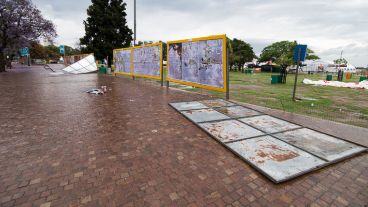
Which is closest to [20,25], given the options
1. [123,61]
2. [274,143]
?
[123,61]

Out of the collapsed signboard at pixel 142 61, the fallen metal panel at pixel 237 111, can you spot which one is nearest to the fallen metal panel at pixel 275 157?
the fallen metal panel at pixel 237 111

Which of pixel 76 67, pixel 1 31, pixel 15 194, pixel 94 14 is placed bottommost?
pixel 15 194

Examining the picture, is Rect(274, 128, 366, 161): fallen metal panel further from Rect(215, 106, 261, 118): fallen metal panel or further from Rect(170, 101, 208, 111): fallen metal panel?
Rect(170, 101, 208, 111): fallen metal panel

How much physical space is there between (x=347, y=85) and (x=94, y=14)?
3054cm

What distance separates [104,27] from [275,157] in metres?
30.8

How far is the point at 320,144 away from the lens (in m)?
3.86

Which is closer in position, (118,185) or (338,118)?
(118,185)

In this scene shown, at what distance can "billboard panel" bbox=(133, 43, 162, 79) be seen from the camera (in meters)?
12.6

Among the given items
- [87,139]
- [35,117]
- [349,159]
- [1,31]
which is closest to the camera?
[349,159]

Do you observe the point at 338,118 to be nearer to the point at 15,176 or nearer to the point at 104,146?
the point at 104,146

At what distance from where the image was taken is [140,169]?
9.89ft

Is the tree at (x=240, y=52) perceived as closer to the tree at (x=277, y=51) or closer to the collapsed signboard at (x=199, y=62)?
the tree at (x=277, y=51)

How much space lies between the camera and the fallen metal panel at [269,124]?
184 inches

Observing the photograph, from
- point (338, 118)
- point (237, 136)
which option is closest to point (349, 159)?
point (237, 136)
